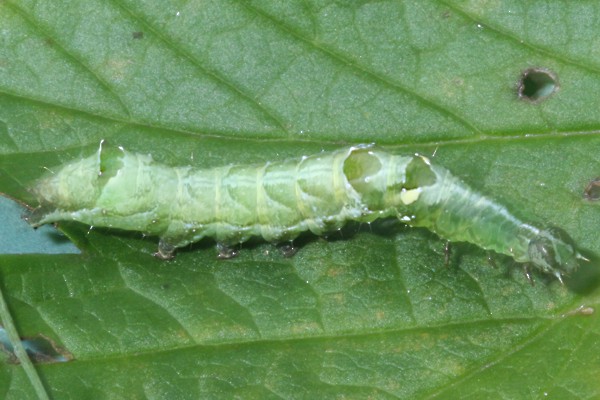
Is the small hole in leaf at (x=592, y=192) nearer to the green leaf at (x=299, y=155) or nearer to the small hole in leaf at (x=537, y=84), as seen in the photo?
the green leaf at (x=299, y=155)

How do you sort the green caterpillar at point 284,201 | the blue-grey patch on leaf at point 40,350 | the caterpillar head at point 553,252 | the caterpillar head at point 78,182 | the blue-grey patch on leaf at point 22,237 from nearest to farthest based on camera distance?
the caterpillar head at point 553,252 → the green caterpillar at point 284,201 → the blue-grey patch on leaf at point 40,350 → the caterpillar head at point 78,182 → the blue-grey patch on leaf at point 22,237

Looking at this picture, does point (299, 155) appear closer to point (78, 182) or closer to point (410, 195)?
point (410, 195)

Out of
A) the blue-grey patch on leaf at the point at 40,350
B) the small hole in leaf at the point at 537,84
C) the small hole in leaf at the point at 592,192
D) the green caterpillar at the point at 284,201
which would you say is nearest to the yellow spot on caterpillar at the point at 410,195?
the green caterpillar at the point at 284,201

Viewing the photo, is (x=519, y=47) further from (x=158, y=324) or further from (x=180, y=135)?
(x=158, y=324)

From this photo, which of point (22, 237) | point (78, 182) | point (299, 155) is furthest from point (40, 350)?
point (299, 155)

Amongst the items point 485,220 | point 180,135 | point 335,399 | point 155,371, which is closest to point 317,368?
point 335,399

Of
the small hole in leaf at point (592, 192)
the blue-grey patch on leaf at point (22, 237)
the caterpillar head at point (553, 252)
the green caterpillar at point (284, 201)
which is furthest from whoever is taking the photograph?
the blue-grey patch on leaf at point (22, 237)
